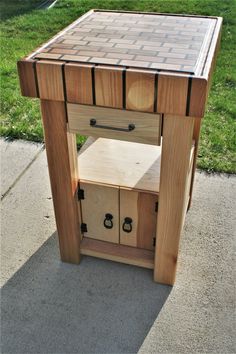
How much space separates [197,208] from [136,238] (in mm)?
615

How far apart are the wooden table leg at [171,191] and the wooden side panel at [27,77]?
0.53 metres

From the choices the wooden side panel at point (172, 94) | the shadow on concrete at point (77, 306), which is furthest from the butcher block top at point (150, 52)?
the shadow on concrete at point (77, 306)

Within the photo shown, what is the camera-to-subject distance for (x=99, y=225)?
217 centimetres

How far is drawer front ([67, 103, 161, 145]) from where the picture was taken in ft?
5.29

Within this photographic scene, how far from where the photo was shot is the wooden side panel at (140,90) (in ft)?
4.88

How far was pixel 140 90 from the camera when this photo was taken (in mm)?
1516

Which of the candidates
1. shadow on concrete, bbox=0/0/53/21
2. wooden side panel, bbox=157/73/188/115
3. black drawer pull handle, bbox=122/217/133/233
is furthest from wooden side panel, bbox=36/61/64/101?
shadow on concrete, bbox=0/0/53/21

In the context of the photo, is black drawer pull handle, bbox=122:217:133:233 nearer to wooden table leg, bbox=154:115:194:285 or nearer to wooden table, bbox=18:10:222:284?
wooden table, bbox=18:10:222:284

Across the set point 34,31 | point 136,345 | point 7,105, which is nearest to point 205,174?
point 136,345

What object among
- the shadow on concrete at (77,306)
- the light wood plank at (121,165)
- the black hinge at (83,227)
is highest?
the light wood plank at (121,165)

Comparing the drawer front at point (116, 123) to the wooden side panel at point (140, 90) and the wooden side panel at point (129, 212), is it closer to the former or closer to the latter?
the wooden side panel at point (140, 90)

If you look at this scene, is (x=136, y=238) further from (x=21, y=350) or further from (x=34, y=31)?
(x=34, y=31)

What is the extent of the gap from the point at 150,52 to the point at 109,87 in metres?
0.27

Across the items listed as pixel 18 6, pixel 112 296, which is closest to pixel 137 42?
pixel 112 296
